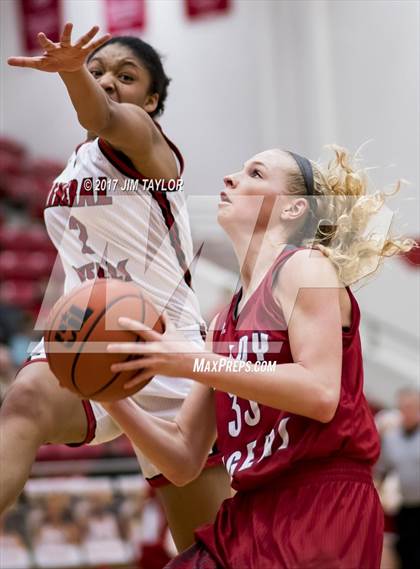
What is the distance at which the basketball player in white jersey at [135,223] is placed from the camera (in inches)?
121

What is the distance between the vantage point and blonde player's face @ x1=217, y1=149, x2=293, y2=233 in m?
2.66

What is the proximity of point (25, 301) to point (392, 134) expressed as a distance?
7363mm

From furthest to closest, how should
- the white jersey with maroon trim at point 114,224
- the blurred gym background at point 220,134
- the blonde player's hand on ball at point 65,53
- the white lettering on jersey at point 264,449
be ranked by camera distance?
1. the blurred gym background at point 220,134
2. the white jersey with maroon trim at point 114,224
3. the blonde player's hand on ball at point 65,53
4. the white lettering on jersey at point 264,449

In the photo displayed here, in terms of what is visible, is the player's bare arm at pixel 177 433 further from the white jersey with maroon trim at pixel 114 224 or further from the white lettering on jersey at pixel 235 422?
the white jersey with maroon trim at pixel 114 224

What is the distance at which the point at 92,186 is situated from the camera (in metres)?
3.21

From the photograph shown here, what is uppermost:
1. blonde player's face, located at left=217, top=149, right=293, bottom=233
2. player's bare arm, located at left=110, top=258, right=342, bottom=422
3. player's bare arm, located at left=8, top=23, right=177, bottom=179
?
player's bare arm, located at left=8, top=23, right=177, bottom=179

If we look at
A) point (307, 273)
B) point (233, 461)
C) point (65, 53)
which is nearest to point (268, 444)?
point (233, 461)

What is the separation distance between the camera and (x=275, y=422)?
8.20 ft

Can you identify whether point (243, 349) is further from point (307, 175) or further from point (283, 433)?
point (307, 175)

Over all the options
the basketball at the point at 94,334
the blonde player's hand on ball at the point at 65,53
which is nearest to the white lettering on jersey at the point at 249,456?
the basketball at the point at 94,334

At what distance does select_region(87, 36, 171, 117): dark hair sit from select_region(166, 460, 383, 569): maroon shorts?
5.03ft

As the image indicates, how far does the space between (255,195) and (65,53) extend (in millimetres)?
652

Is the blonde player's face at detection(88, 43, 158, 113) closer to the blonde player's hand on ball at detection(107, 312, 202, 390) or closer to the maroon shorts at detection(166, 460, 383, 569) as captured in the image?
the blonde player's hand on ball at detection(107, 312, 202, 390)

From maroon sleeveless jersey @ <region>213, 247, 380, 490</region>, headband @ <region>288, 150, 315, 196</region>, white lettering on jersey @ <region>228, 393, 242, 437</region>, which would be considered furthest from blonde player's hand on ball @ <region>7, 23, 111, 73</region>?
white lettering on jersey @ <region>228, 393, 242, 437</region>
